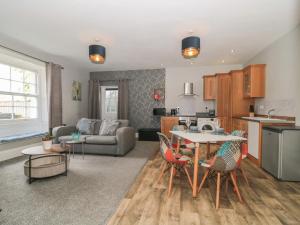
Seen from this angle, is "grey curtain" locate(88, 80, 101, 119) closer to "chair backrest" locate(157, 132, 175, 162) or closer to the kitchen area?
the kitchen area

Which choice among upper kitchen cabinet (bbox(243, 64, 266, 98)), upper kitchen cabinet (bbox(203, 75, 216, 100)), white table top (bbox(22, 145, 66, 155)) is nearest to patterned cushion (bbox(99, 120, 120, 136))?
white table top (bbox(22, 145, 66, 155))

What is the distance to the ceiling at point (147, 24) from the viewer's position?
2.31 meters

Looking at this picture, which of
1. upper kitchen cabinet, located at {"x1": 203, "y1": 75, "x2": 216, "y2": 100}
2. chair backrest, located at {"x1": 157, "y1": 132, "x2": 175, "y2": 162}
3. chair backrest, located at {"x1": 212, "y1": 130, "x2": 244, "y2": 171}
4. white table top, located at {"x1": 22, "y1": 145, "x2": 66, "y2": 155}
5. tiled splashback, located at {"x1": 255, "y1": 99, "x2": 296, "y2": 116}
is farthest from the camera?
upper kitchen cabinet, located at {"x1": 203, "y1": 75, "x2": 216, "y2": 100}

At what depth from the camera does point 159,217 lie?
5.54 feet

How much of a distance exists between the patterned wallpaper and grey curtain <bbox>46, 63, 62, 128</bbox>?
6.92 ft

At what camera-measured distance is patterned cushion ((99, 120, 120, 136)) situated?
13.7ft

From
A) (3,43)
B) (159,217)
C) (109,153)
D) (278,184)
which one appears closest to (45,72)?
(3,43)

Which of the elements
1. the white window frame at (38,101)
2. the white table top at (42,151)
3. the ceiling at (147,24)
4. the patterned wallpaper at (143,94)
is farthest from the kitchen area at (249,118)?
the white window frame at (38,101)

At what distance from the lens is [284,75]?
3229 mm

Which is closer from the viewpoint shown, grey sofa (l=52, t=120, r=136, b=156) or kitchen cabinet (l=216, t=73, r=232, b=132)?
grey sofa (l=52, t=120, r=136, b=156)

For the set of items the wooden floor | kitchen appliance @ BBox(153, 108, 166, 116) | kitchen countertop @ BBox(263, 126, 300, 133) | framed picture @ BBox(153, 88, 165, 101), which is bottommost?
the wooden floor

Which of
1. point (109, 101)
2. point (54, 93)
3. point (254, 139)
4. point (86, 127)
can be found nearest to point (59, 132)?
point (86, 127)

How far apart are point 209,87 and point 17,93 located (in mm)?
5254

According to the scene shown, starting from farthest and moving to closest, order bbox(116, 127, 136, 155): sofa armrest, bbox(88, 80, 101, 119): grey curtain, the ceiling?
bbox(88, 80, 101, 119): grey curtain < bbox(116, 127, 136, 155): sofa armrest < the ceiling
